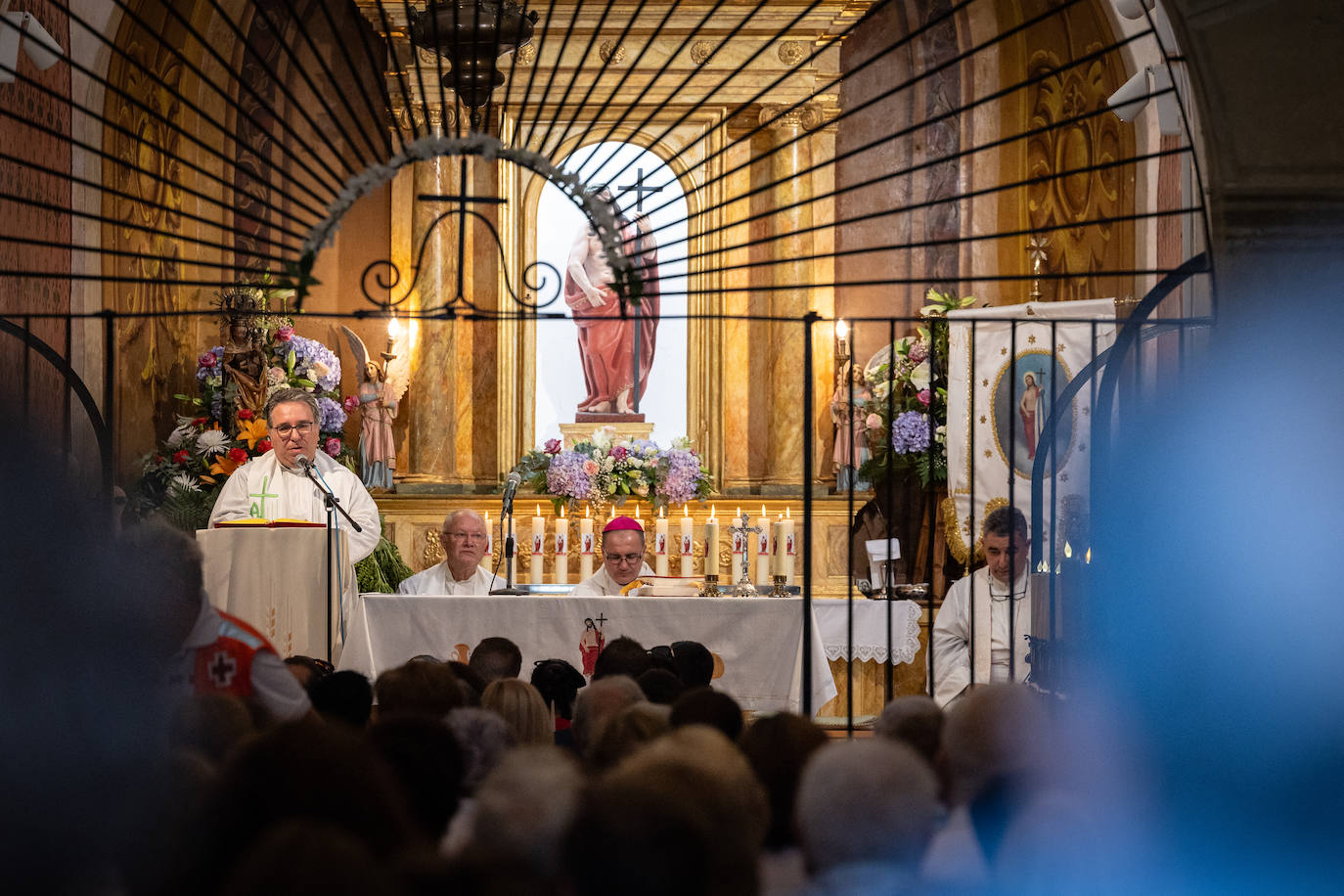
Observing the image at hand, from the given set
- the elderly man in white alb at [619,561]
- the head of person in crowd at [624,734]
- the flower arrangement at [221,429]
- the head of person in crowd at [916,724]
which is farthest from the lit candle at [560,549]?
the head of person in crowd at [624,734]

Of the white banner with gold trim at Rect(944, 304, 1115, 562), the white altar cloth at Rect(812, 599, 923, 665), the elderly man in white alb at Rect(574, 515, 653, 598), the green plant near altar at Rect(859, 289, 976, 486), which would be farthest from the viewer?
the green plant near altar at Rect(859, 289, 976, 486)

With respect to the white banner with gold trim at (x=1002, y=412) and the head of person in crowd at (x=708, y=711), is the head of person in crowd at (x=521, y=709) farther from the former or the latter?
the white banner with gold trim at (x=1002, y=412)

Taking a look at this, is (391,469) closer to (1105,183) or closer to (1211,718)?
(1105,183)

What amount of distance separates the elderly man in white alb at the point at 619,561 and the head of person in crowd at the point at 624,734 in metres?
5.06

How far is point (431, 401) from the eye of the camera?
10.1 metres

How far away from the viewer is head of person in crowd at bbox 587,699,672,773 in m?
2.61

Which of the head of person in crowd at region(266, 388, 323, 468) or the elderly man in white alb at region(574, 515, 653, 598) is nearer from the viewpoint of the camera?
the head of person in crowd at region(266, 388, 323, 468)

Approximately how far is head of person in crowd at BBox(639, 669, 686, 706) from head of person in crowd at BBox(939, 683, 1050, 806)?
1173 mm

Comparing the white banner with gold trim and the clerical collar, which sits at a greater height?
the white banner with gold trim

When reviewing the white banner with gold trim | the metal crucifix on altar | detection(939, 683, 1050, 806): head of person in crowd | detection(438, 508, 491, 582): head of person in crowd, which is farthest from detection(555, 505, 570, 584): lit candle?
detection(939, 683, 1050, 806): head of person in crowd

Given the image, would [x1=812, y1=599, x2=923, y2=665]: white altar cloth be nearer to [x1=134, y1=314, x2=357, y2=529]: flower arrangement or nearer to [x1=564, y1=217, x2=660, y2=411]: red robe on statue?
[x1=564, y1=217, x2=660, y2=411]: red robe on statue

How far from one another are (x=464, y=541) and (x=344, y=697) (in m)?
4.51

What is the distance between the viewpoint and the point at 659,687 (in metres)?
3.77

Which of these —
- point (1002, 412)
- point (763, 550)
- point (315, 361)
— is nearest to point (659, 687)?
point (763, 550)
